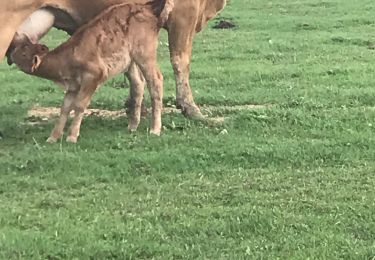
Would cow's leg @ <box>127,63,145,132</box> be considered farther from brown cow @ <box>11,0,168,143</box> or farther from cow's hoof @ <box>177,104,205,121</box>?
cow's hoof @ <box>177,104,205,121</box>

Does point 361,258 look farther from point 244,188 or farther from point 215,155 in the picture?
point 215,155

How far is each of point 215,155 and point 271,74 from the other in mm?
4313

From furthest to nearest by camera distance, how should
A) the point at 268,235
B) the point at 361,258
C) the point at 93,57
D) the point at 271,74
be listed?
1. the point at 271,74
2. the point at 93,57
3. the point at 268,235
4. the point at 361,258

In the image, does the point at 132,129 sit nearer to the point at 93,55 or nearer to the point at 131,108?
the point at 131,108

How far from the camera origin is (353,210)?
586 cm

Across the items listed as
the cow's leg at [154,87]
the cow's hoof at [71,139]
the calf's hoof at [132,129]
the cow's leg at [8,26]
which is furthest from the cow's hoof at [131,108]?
the cow's leg at [8,26]

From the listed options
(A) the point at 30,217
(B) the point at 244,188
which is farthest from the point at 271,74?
(A) the point at 30,217

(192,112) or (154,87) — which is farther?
(192,112)

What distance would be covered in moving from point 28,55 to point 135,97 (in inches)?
50.0

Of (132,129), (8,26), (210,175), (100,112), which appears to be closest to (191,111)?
(132,129)

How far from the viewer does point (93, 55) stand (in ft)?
26.7

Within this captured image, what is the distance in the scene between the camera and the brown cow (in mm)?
8125

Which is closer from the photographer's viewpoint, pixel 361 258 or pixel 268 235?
pixel 361 258

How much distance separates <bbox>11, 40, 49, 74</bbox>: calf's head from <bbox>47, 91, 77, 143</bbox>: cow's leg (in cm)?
42
